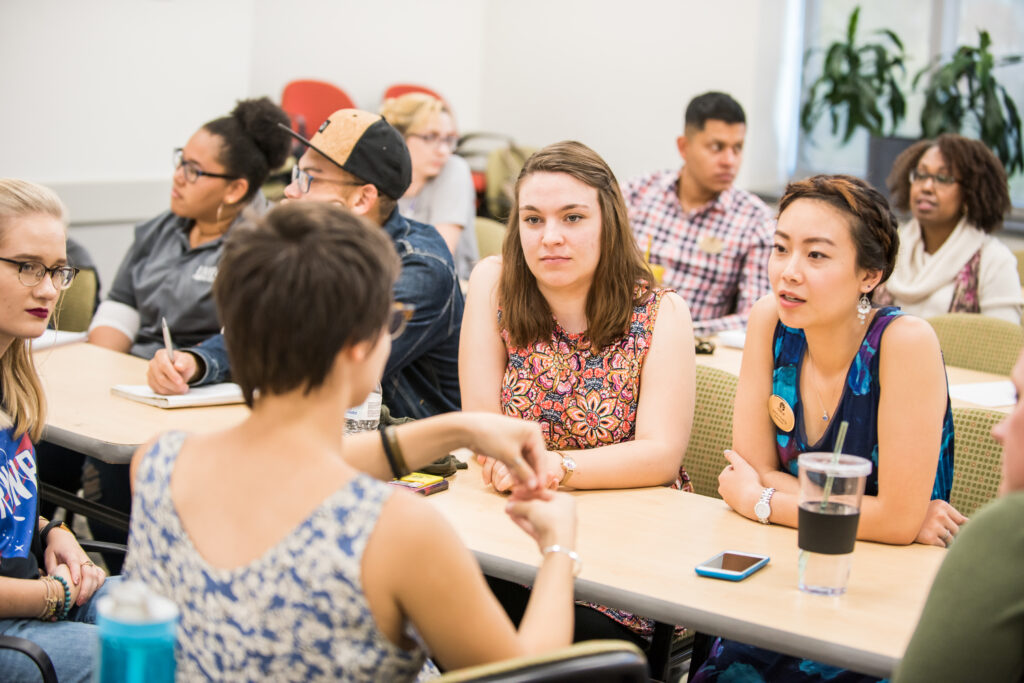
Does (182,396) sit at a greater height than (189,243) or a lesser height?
lesser

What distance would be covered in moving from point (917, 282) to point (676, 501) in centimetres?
261

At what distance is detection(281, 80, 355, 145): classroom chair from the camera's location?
5.82 m

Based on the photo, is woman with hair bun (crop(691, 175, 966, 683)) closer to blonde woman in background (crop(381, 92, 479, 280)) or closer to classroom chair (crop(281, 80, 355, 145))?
blonde woman in background (crop(381, 92, 479, 280))

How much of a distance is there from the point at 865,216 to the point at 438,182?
2.95 metres

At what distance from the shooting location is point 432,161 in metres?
4.58

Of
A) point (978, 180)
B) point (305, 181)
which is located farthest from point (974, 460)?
point (978, 180)

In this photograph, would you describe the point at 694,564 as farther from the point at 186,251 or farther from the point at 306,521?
the point at 186,251

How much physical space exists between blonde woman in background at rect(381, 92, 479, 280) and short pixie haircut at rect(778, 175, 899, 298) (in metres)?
2.73

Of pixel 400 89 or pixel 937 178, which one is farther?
pixel 400 89

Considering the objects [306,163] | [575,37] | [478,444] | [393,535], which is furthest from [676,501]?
[575,37]

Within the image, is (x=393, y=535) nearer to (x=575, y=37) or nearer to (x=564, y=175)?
(x=564, y=175)

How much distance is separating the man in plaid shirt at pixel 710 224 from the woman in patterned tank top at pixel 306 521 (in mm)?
3058

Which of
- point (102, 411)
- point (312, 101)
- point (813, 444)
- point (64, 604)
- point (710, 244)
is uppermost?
point (312, 101)

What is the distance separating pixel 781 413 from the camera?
2.00 m
